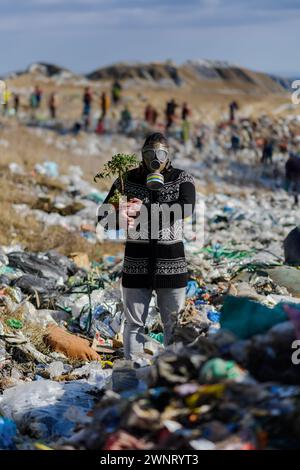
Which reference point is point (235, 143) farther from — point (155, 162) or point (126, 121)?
point (155, 162)

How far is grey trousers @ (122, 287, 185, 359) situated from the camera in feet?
13.8

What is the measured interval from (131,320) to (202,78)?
66562 millimetres

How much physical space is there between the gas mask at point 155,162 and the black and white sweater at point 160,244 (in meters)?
0.07

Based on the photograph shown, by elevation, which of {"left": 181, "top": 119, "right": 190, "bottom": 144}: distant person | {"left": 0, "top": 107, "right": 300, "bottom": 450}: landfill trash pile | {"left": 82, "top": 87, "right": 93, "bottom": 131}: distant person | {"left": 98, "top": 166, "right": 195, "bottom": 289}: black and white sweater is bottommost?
{"left": 0, "top": 107, "right": 300, "bottom": 450}: landfill trash pile

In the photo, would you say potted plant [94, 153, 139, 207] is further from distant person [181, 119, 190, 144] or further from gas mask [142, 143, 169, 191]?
distant person [181, 119, 190, 144]

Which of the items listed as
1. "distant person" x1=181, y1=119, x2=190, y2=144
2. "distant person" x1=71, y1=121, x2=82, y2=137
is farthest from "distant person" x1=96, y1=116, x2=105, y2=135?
"distant person" x1=181, y1=119, x2=190, y2=144

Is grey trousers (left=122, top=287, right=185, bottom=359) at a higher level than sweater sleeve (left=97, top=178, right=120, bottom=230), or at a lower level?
lower

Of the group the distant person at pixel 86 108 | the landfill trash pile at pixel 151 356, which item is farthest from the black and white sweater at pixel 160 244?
the distant person at pixel 86 108

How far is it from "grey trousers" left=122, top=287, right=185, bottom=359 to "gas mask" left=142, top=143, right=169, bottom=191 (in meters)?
0.62

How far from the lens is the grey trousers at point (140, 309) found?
4191 millimetres

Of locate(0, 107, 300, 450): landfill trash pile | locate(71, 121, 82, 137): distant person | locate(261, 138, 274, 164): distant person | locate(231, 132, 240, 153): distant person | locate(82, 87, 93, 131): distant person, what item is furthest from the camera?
locate(231, 132, 240, 153): distant person

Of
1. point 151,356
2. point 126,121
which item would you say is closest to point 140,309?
point 151,356

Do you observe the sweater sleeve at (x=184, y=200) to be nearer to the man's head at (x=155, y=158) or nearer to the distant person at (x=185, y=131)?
the man's head at (x=155, y=158)
